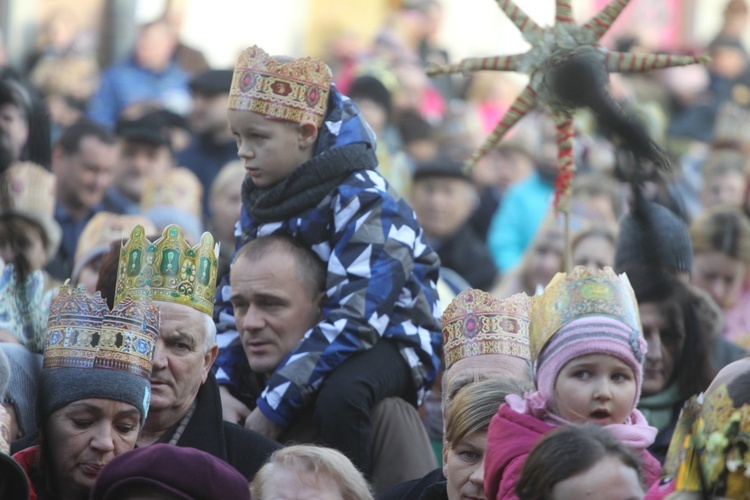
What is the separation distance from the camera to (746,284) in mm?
8500

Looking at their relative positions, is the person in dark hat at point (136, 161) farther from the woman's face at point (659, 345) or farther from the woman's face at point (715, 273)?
the woman's face at point (659, 345)

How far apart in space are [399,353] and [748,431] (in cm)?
210

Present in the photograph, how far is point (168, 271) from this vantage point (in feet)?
19.2

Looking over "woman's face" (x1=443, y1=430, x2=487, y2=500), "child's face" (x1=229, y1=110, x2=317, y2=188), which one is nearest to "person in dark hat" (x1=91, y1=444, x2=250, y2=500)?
"woman's face" (x1=443, y1=430, x2=487, y2=500)

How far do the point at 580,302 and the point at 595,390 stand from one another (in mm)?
342

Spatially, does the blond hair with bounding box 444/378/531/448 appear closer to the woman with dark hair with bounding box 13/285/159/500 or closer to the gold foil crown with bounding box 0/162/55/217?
the woman with dark hair with bounding box 13/285/159/500

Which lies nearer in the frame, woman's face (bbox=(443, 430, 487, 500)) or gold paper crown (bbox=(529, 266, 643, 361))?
woman's face (bbox=(443, 430, 487, 500))

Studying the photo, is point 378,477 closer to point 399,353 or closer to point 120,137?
point 399,353

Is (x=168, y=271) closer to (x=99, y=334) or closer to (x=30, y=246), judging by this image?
(x=99, y=334)

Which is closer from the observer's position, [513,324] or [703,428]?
[703,428]

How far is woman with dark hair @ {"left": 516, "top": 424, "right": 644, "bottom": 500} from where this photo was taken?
4.40 metres

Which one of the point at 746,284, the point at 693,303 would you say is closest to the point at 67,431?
the point at 693,303

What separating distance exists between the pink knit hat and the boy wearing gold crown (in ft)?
2.83

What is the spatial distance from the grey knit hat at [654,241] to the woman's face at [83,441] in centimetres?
175
